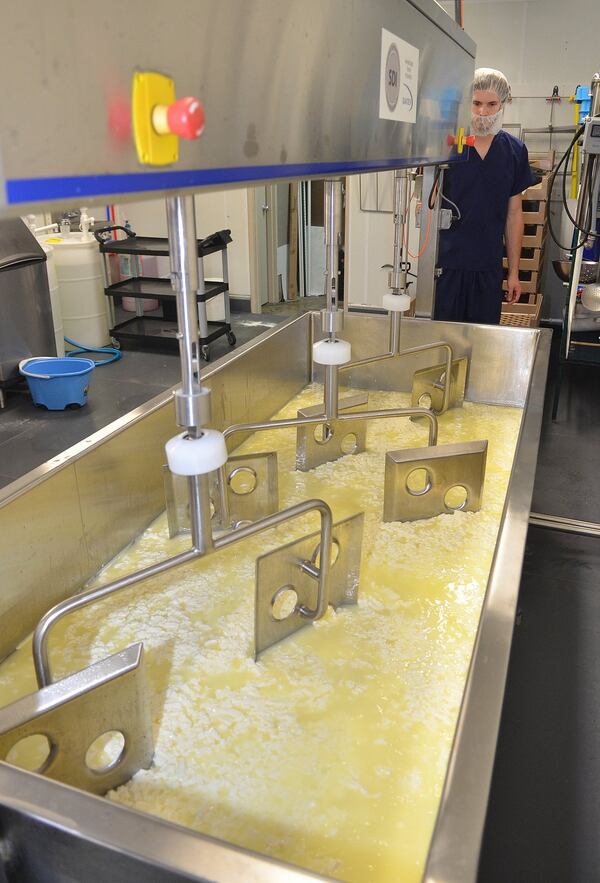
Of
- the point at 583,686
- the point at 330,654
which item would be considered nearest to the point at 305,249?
the point at 583,686

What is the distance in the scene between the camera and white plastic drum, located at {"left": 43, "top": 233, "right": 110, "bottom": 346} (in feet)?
16.0

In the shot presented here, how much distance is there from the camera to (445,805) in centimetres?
69

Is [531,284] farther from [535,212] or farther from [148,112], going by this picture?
[148,112]

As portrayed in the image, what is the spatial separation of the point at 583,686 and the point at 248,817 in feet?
4.30

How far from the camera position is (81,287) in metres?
4.97

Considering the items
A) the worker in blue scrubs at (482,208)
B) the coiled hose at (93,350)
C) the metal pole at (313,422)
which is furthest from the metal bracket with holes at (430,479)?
the coiled hose at (93,350)

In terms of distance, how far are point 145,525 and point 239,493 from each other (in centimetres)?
23

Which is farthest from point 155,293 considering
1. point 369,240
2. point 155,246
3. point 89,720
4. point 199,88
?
point 199,88

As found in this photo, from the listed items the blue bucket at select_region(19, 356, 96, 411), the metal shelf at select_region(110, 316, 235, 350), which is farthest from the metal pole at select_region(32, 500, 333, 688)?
the metal shelf at select_region(110, 316, 235, 350)

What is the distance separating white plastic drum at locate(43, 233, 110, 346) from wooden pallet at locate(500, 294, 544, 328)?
278 centimetres

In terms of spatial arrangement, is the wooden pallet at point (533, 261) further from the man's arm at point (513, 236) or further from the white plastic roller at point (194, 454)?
the white plastic roller at point (194, 454)

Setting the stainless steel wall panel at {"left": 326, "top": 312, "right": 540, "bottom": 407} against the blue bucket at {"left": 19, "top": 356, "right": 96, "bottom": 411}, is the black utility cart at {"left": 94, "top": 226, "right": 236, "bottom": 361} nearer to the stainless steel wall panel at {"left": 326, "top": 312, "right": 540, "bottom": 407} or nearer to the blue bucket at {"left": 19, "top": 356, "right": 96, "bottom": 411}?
the blue bucket at {"left": 19, "top": 356, "right": 96, "bottom": 411}

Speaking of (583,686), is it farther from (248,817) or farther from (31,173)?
(31,173)

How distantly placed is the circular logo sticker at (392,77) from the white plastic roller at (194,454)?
0.66m
